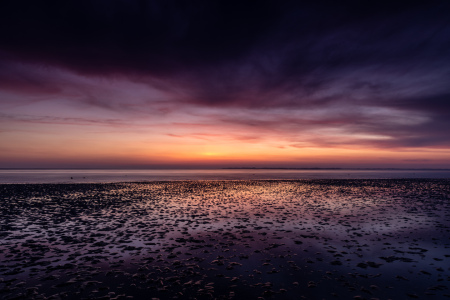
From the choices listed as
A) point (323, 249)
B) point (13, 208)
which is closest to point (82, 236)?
point (323, 249)

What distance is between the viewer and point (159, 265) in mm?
11734

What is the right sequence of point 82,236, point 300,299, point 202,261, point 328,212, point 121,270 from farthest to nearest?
point 328,212 < point 82,236 < point 202,261 < point 121,270 < point 300,299

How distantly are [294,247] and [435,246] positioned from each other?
8329 millimetres

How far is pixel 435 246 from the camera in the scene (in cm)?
1458

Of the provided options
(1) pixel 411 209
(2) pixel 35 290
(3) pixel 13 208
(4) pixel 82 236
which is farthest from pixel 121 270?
(1) pixel 411 209

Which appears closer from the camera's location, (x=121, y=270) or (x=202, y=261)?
(x=121, y=270)

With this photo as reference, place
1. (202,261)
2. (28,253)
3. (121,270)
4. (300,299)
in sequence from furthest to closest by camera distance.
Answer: (28,253), (202,261), (121,270), (300,299)

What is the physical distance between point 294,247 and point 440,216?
728 inches

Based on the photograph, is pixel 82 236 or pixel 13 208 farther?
pixel 13 208

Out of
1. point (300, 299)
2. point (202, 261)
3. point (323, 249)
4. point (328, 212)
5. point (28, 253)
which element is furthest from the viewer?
point (328, 212)

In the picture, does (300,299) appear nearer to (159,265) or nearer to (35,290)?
(159,265)

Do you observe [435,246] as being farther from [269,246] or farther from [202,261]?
[202,261]

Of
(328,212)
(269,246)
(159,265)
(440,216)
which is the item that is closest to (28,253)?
(159,265)

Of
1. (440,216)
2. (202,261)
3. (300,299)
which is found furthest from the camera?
(440,216)
